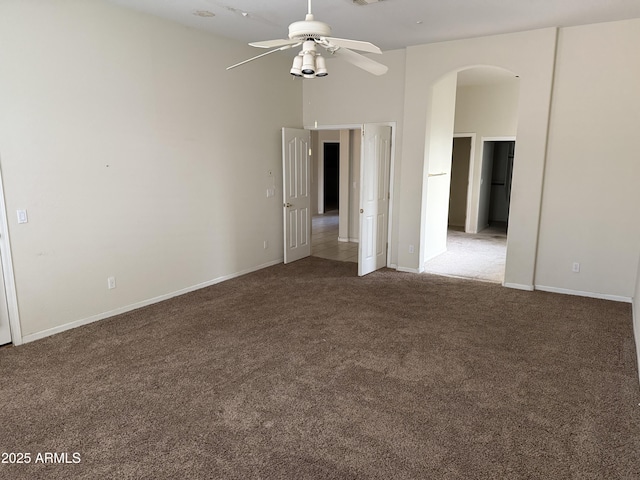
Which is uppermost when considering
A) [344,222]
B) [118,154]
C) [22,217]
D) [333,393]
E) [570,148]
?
[570,148]

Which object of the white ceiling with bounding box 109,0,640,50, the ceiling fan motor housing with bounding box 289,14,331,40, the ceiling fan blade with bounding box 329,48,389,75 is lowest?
the ceiling fan blade with bounding box 329,48,389,75

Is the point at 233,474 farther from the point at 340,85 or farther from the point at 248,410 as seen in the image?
the point at 340,85

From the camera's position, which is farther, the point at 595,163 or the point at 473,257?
the point at 473,257

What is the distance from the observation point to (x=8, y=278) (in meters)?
3.57

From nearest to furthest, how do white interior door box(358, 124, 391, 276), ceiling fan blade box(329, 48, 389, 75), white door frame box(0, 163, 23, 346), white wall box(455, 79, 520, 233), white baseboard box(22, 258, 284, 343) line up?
1. ceiling fan blade box(329, 48, 389, 75)
2. white door frame box(0, 163, 23, 346)
3. white baseboard box(22, 258, 284, 343)
4. white interior door box(358, 124, 391, 276)
5. white wall box(455, 79, 520, 233)

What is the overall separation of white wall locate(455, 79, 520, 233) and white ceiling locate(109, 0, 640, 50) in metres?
3.84

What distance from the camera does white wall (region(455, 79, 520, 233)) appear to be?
8.32m

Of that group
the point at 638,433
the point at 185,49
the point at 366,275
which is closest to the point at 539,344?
the point at 638,433

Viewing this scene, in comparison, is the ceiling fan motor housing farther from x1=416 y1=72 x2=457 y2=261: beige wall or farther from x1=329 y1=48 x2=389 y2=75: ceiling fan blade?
x1=416 y1=72 x2=457 y2=261: beige wall

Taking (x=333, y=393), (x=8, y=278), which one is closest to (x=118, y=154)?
(x=8, y=278)

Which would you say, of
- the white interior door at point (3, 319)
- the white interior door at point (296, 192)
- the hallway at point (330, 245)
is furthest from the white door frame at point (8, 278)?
the hallway at point (330, 245)

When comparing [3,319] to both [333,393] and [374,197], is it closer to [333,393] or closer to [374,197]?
[333,393]

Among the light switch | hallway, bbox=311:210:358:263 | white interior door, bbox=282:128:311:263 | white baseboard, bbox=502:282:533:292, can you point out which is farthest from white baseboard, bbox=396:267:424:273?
the light switch

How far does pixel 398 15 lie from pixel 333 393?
12.0 ft
